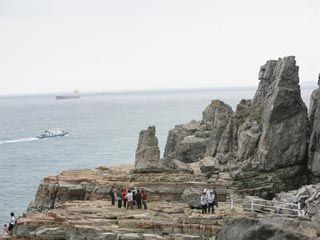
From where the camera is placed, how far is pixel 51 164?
384 ft

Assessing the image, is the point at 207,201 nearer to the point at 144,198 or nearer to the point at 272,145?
the point at 144,198

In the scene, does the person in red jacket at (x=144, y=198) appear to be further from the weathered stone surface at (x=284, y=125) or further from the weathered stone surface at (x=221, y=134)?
the weathered stone surface at (x=221, y=134)

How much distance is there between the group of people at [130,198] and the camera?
4744 cm

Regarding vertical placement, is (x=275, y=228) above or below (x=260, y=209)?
above

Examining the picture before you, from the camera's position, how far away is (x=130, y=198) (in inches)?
1860

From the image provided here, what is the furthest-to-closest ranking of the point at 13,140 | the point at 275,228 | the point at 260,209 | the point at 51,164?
the point at 13,140
the point at 51,164
the point at 260,209
the point at 275,228

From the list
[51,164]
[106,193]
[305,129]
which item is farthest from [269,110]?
[51,164]

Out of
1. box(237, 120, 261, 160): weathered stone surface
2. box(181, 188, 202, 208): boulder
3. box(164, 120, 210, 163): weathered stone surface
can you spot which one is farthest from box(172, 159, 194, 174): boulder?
box(164, 120, 210, 163): weathered stone surface

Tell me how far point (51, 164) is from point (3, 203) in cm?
3962

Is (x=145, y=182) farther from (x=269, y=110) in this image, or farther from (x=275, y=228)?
(x=275, y=228)

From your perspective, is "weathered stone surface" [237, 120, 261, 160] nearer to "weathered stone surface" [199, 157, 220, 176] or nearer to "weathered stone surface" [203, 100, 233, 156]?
"weathered stone surface" [199, 157, 220, 176]

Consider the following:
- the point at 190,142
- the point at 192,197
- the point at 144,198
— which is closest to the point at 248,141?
the point at 192,197

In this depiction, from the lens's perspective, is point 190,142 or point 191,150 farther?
point 190,142

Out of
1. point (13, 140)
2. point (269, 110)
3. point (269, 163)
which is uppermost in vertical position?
point (269, 110)
